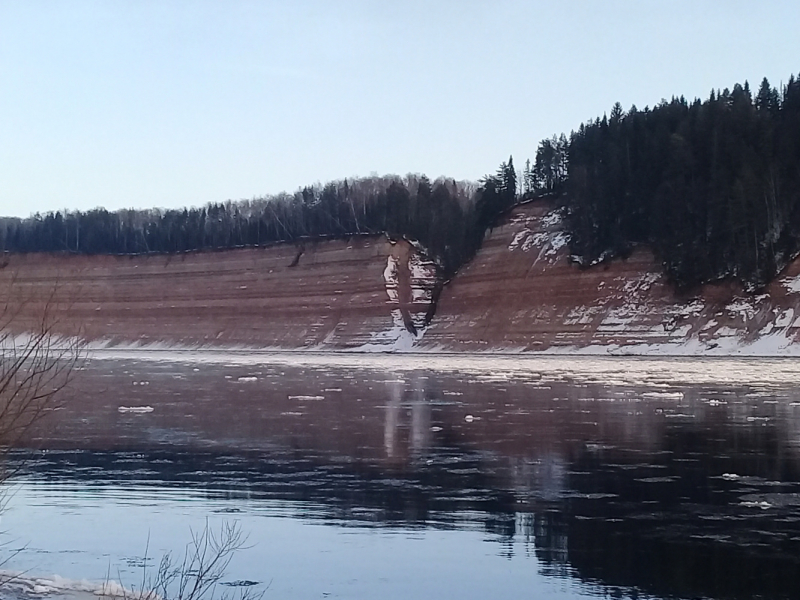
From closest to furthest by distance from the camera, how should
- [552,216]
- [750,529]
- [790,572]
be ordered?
[790,572]
[750,529]
[552,216]

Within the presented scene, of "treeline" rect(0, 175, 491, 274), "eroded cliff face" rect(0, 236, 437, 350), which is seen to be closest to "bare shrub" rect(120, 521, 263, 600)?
"eroded cliff face" rect(0, 236, 437, 350)

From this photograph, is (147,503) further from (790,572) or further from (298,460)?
(790,572)

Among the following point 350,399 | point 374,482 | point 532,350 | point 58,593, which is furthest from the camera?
point 532,350

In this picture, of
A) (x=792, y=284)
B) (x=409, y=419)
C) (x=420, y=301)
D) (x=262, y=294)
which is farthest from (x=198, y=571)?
(x=262, y=294)

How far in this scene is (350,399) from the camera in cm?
2983

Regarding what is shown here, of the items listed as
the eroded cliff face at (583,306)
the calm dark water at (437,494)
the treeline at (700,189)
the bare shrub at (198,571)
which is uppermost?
the treeline at (700,189)

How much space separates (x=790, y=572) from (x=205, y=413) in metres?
18.4

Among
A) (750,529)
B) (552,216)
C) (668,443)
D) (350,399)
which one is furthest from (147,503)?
(552,216)

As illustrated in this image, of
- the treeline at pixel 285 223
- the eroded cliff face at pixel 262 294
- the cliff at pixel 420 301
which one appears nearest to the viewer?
the cliff at pixel 420 301

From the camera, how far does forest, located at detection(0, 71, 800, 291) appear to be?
64375 millimetres

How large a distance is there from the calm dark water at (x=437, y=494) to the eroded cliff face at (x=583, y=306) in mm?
31485

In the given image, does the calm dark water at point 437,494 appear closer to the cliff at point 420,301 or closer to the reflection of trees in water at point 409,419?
the reflection of trees in water at point 409,419

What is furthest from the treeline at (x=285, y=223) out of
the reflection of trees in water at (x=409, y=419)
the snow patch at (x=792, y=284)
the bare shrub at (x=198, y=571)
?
the bare shrub at (x=198, y=571)

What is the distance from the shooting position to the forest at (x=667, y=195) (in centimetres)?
6438
